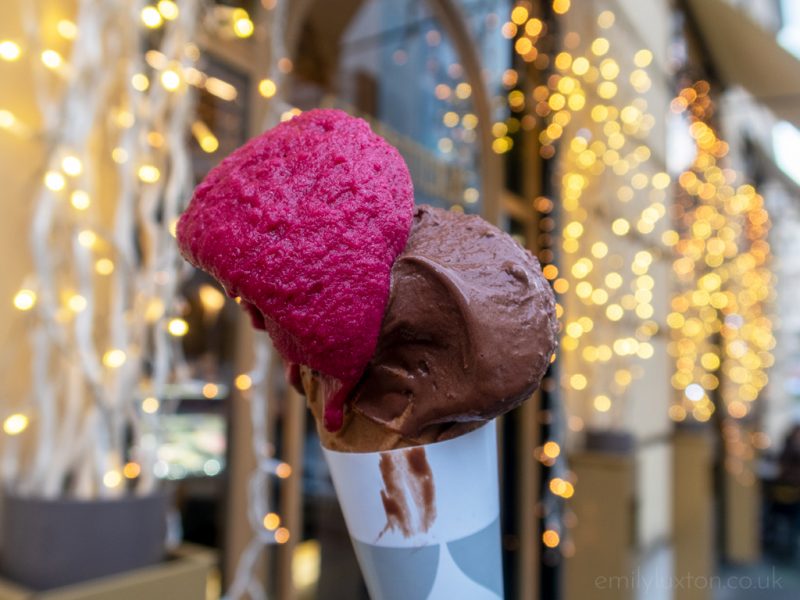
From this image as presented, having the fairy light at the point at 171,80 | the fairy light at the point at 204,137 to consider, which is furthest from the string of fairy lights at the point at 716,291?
the fairy light at the point at 171,80

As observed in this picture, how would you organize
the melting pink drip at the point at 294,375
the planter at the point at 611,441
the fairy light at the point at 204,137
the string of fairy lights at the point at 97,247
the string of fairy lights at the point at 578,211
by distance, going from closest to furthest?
the melting pink drip at the point at 294,375 < the string of fairy lights at the point at 97,247 < the fairy light at the point at 204,137 < the planter at the point at 611,441 < the string of fairy lights at the point at 578,211

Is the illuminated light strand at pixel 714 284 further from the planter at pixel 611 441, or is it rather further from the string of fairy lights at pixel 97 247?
the string of fairy lights at pixel 97 247

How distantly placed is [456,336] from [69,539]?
82cm

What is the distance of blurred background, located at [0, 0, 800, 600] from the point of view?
A: 4.40 feet

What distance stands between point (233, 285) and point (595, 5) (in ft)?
13.4

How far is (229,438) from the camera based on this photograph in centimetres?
205

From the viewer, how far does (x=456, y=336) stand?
33.6 inches

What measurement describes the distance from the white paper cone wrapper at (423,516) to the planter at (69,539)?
1.75ft

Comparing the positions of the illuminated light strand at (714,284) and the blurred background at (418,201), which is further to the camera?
the illuminated light strand at (714,284)

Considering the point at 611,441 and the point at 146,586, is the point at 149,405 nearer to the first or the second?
the point at 146,586

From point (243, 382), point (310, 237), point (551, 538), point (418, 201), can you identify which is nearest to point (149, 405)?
point (243, 382)

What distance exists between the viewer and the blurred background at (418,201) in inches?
52.8

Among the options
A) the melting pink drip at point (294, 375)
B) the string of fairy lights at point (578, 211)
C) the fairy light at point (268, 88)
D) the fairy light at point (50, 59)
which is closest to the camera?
the melting pink drip at point (294, 375)

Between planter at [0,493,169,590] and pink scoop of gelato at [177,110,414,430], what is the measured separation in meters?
0.60
